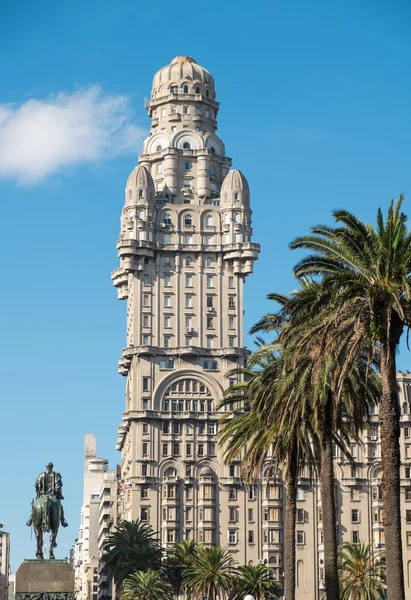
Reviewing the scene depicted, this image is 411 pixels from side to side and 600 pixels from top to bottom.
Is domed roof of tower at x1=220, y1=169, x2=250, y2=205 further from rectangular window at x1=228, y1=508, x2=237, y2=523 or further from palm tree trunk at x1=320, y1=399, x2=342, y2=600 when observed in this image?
palm tree trunk at x1=320, y1=399, x2=342, y2=600

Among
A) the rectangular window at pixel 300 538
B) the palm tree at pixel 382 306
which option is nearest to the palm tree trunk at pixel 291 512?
the palm tree at pixel 382 306

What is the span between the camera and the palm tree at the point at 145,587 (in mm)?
147375

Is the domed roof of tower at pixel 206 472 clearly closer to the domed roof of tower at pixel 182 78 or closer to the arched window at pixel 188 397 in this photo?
the arched window at pixel 188 397

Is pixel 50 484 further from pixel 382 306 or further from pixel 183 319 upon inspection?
pixel 183 319

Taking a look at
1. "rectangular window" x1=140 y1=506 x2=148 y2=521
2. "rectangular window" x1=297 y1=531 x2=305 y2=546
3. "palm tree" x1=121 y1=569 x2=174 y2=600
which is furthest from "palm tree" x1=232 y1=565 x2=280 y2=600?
"rectangular window" x1=297 y1=531 x2=305 y2=546

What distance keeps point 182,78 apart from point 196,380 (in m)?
47.7

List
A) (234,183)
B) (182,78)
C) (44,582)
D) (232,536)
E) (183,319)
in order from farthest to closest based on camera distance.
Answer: (182,78)
(234,183)
(183,319)
(232,536)
(44,582)

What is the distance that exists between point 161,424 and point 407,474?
3741 centimetres

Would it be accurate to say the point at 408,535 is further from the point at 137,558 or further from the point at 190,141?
the point at 190,141

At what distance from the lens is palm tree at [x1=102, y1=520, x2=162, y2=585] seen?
519ft

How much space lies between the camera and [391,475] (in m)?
Answer: 55.9

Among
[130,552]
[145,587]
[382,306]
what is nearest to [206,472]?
[130,552]

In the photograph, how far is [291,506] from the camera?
270 ft

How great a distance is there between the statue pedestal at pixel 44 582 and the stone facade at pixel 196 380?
10174cm
